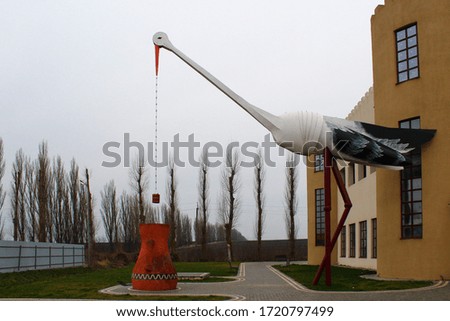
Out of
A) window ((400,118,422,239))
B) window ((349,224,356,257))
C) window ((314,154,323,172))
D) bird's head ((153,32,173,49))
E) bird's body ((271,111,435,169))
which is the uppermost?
bird's head ((153,32,173,49))

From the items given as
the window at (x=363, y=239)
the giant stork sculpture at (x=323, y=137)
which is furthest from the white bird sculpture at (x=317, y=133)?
the window at (x=363, y=239)

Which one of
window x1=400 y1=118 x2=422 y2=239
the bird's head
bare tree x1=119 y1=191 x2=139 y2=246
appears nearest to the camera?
the bird's head

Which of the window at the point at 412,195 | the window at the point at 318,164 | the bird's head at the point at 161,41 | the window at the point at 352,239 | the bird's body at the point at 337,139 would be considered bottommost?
the window at the point at 352,239

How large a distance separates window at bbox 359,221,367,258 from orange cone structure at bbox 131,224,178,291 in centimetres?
1449

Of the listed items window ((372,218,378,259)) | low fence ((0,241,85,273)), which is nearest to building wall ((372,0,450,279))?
window ((372,218,378,259))

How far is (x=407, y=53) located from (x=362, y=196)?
34.1 feet

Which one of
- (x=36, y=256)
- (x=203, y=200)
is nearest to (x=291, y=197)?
(x=203, y=200)

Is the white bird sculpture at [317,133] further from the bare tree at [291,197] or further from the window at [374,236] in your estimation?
the bare tree at [291,197]

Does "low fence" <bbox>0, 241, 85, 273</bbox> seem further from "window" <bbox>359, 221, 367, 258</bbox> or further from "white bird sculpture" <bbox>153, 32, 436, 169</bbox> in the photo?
"window" <bbox>359, 221, 367, 258</bbox>

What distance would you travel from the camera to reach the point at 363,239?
28547 millimetres

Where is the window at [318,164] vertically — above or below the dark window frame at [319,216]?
above

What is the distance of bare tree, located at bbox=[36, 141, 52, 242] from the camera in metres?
42.5

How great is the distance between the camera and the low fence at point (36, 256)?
91.4 ft

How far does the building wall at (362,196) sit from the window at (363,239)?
0.56 feet
